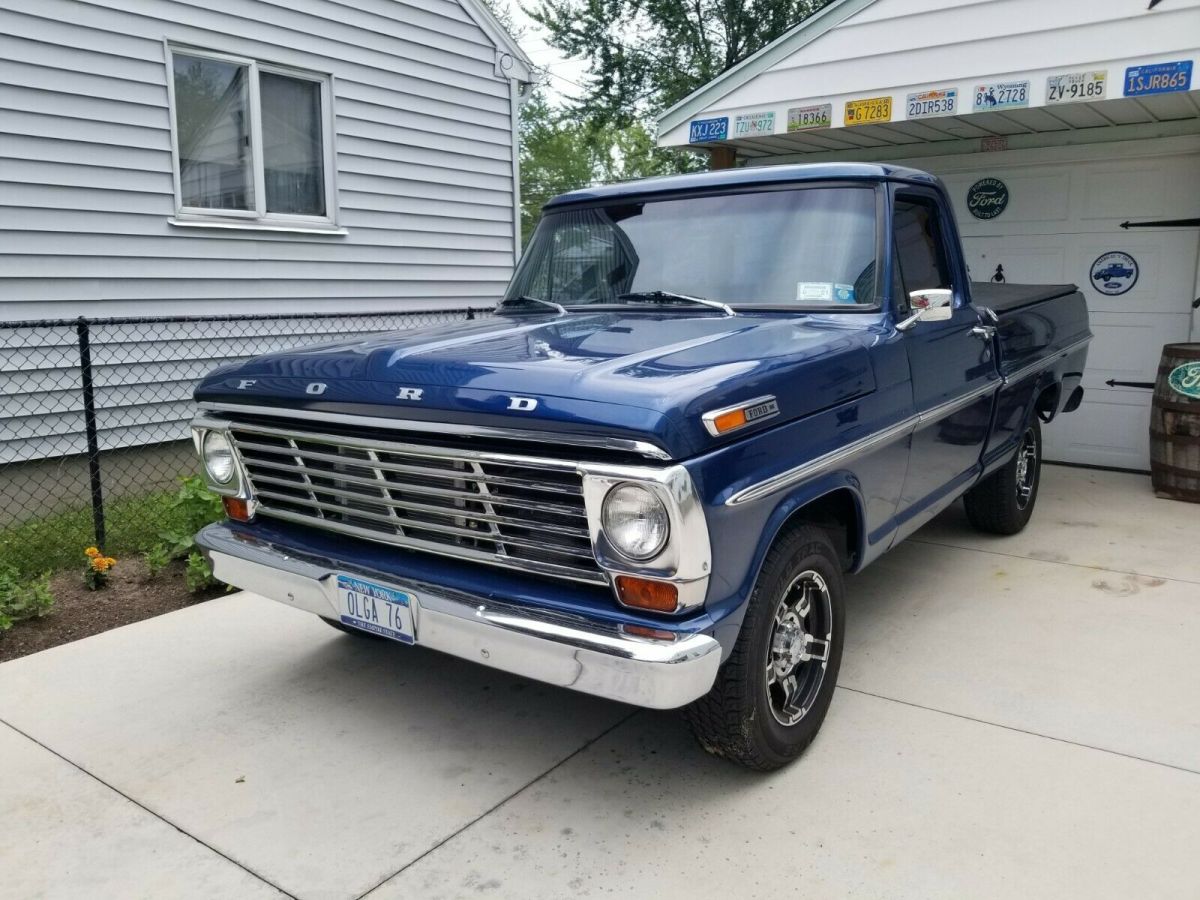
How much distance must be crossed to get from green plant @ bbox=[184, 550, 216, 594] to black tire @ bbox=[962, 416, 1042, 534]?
166 inches

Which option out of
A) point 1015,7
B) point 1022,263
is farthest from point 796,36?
point 1022,263

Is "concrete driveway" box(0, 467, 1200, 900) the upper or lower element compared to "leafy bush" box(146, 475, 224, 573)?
lower

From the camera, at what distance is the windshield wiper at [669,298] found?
143 inches

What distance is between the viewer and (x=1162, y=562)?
5.20 metres

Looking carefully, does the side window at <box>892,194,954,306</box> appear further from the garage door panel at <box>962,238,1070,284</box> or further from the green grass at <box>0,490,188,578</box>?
the green grass at <box>0,490,188,578</box>

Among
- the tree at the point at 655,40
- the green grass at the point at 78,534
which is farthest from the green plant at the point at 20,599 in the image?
the tree at the point at 655,40

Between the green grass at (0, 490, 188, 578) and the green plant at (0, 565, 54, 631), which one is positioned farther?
the green grass at (0, 490, 188, 578)

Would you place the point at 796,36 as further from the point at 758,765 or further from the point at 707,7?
the point at 707,7

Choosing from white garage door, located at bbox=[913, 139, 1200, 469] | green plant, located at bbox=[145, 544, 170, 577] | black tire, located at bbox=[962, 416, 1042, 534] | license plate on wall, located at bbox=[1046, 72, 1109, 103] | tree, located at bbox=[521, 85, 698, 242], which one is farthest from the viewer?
tree, located at bbox=[521, 85, 698, 242]

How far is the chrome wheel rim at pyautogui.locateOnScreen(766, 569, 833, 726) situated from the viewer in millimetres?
3076

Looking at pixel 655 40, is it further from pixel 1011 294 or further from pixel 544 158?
pixel 1011 294

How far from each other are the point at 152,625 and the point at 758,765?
9.91 feet

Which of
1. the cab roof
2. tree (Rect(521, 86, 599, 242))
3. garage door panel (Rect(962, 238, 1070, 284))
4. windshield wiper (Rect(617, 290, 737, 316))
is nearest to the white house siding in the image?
the cab roof

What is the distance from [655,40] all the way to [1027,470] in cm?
2042
